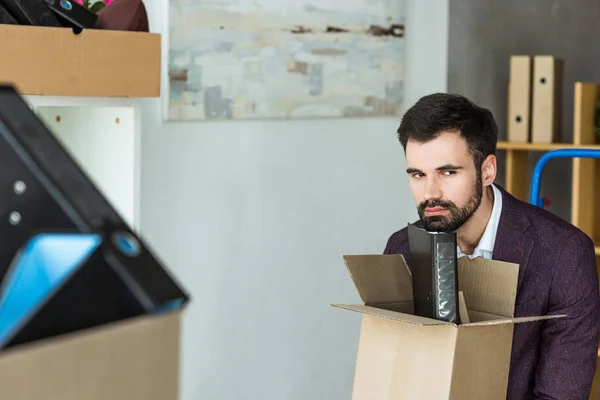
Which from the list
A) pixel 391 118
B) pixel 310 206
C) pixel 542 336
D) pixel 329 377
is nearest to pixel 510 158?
pixel 391 118

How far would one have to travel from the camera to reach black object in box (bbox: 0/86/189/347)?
0.58 metres

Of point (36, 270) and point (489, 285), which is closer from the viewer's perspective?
point (36, 270)

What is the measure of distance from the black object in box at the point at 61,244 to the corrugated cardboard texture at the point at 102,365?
16mm

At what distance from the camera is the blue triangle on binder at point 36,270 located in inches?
24.3

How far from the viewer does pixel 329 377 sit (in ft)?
10.8

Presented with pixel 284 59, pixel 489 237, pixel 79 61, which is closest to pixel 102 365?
pixel 79 61

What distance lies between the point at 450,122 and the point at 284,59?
1.22m

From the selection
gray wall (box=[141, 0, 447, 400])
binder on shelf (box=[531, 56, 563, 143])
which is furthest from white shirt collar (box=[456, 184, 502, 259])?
binder on shelf (box=[531, 56, 563, 143])

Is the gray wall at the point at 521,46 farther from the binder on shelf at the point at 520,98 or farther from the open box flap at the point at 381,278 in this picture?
the open box flap at the point at 381,278

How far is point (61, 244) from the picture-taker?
2.04 ft

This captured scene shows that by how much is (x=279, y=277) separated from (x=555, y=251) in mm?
1342

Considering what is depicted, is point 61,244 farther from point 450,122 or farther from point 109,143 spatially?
point 109,143

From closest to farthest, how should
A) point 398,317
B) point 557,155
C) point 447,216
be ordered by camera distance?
point 398,317
point 447,216
point 557,155

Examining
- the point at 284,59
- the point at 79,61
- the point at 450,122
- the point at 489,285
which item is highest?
the point at 284,59
